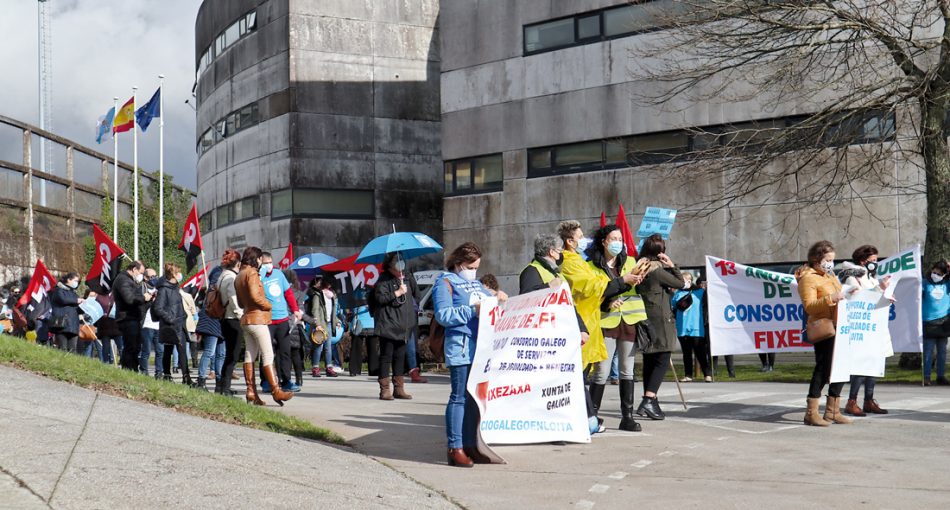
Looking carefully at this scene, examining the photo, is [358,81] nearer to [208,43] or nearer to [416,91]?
[416,91]

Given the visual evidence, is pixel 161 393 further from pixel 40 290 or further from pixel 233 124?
pixel 233 124

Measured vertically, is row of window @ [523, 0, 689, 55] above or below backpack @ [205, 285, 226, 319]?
above

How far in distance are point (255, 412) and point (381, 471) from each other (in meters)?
3.09

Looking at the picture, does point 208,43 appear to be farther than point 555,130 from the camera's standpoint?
Yes

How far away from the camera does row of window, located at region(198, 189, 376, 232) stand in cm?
3931

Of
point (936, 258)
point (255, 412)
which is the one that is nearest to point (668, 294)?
point (255, 412)

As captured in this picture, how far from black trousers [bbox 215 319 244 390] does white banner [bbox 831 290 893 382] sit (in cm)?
664

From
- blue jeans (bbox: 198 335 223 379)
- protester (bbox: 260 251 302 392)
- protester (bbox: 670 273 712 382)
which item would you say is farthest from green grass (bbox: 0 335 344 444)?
protester (bbox: 670 273 712 382)

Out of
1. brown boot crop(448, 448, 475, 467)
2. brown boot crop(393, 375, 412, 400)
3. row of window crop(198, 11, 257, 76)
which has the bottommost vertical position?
brown boot crop(448, 448, 475, 467)

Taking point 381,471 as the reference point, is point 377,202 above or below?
above

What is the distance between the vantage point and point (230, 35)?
42.8 meters

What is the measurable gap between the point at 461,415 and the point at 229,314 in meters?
5.41

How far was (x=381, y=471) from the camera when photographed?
313 inches

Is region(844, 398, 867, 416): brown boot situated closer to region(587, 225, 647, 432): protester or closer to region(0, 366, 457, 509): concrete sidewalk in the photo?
region(587, 225, 647, 432): protester
